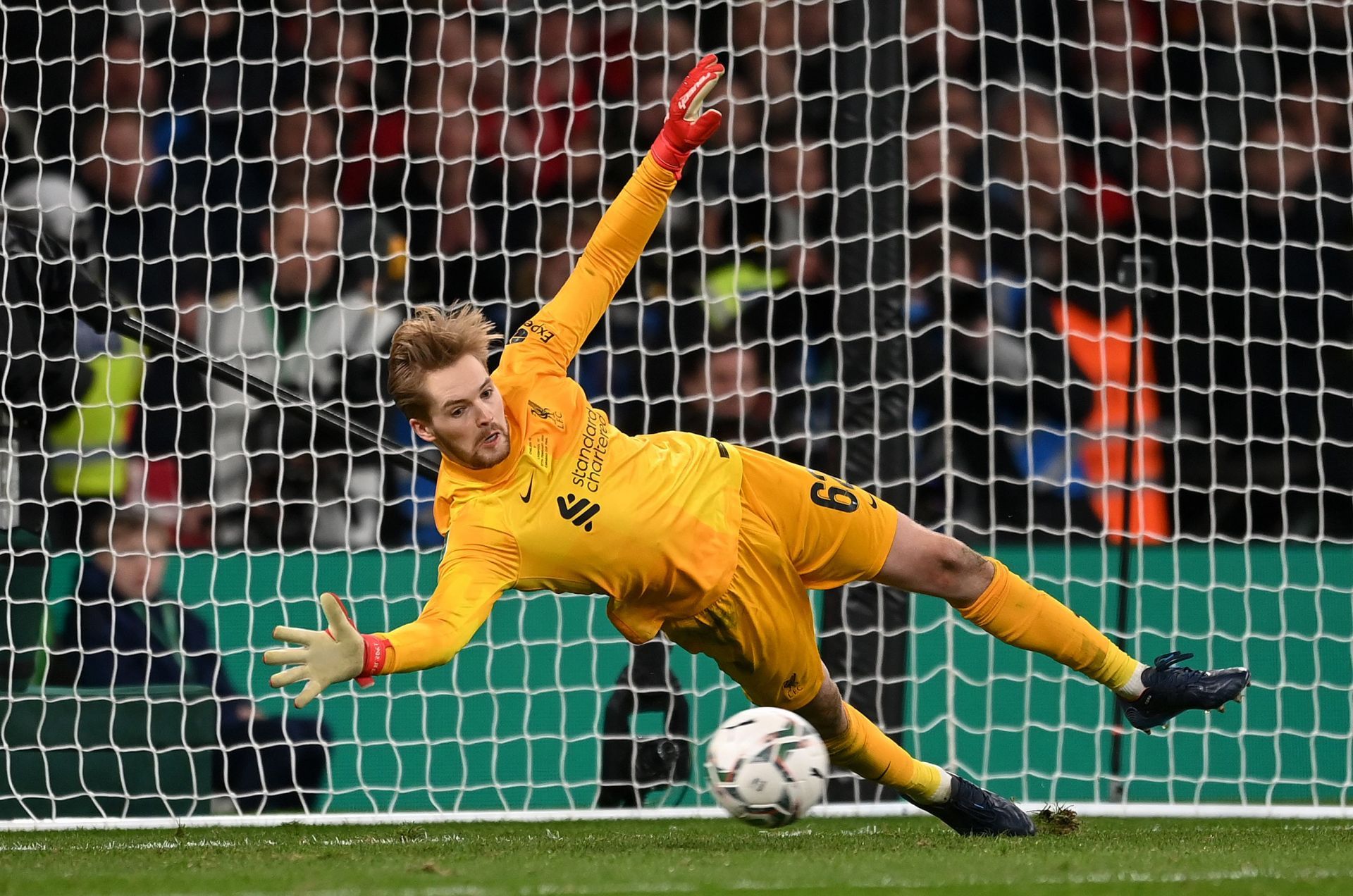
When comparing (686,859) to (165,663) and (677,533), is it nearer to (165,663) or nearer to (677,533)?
(677,533)

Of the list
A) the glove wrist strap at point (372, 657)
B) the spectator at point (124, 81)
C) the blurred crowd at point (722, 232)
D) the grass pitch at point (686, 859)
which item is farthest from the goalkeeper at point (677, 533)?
the spectator at point (124, 81)

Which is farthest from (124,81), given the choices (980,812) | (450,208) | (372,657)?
(980,812)

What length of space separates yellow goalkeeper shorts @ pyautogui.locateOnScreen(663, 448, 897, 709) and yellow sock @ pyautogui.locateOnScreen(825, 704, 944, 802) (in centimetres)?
19

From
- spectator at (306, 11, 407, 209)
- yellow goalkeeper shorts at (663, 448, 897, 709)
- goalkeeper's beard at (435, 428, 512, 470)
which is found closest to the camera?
goalkeeper's beard at (435, 428, 512, 470)

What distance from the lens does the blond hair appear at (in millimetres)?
4031

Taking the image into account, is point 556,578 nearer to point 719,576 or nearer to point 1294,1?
point 719,576

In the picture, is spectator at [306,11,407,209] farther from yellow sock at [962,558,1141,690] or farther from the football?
the football

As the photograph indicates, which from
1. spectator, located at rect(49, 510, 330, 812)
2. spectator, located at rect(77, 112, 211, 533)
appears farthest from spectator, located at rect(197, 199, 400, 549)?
spectator, located at rect(49, 510, 330, 812)

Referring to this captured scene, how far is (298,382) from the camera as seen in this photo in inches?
271

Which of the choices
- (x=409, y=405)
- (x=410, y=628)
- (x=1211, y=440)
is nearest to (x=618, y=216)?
(x=409, y=405)

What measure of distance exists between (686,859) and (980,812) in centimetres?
99

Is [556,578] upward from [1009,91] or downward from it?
downward

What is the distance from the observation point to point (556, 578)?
4.21 m

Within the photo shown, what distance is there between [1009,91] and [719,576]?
3712 mm
